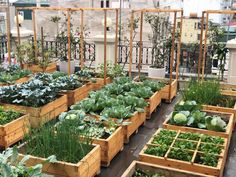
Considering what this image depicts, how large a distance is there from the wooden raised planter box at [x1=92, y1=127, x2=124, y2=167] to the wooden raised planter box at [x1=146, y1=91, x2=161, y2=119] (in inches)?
54.8

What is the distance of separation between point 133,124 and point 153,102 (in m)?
1.08

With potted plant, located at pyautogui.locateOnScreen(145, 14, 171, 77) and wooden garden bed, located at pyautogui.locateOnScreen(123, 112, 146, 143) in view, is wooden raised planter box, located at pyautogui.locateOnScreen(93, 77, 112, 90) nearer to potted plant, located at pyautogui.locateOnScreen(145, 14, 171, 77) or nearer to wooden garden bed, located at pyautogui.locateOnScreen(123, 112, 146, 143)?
potted plant, located at pyautogui.locateOnScreen(145, 14, 171, 77)

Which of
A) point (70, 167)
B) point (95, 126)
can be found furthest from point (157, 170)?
point (95, 126)

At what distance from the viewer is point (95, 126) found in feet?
15.2

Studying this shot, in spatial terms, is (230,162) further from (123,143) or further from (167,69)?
(167,69)

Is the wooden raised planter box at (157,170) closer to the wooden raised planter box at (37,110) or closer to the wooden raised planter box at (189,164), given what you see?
the wooden raised planter box at (189,164)

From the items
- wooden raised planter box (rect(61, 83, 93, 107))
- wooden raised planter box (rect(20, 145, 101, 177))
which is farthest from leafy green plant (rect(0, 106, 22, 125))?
wooden raised planter box (rect(61, 83, 93, 107))

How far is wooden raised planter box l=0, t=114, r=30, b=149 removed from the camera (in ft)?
14.9

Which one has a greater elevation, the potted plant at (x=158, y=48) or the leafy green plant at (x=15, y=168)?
the potted plant at (x=158, y=48)

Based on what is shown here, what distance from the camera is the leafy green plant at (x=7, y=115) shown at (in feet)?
15.6

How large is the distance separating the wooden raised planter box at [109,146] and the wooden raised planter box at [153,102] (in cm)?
139

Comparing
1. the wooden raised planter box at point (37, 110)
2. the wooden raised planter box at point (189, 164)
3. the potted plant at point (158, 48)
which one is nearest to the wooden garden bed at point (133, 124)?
the wooden raised planter box at point (189, 164)

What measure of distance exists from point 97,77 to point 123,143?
2955mm

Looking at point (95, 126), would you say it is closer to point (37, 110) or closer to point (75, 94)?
point (37, 110)
